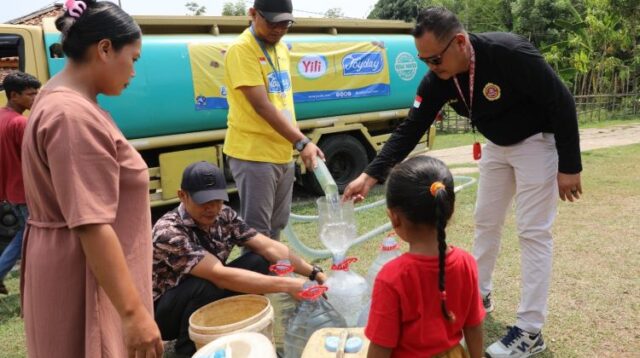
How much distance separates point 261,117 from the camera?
306cm

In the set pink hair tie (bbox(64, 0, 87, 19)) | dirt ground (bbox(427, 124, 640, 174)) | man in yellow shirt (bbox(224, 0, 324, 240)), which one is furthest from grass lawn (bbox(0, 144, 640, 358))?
dirt ground (bbox(427, 124, 640, 174))

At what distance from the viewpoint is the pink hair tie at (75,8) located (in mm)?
1482

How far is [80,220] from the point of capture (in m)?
1.38

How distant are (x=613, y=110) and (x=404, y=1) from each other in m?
15.3

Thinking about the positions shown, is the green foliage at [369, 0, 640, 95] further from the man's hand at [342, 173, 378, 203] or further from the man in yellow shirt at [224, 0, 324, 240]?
the man's hand at [342, 173, 378, 203]

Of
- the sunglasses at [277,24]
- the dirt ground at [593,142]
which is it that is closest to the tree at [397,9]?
the dirt ground at [593,142]

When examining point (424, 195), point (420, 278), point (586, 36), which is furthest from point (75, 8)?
point (586, 36)

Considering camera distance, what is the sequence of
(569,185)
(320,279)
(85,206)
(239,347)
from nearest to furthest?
(85,206), (239,347), (569,185), (320,279)

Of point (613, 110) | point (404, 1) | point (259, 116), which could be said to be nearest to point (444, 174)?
point (259, 116)

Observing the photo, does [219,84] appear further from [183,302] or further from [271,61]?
[183,302]

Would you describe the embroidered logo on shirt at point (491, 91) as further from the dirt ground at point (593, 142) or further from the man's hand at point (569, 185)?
the dirt ground at point (593, 142)

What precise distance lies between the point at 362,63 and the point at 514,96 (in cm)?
524

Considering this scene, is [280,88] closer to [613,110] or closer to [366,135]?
[366,135]

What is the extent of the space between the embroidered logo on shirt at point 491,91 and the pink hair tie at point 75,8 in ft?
6.26
